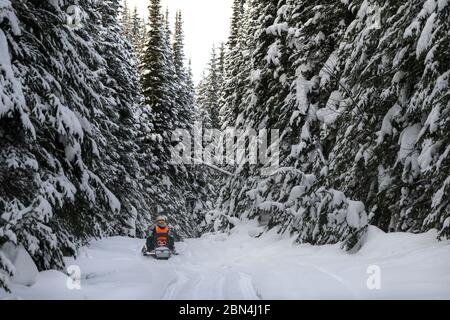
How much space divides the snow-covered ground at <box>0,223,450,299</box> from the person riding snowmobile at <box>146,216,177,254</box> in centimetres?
293

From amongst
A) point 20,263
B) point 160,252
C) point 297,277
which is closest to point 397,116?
point 297,277

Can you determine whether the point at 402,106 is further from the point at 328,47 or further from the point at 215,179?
the point at 215,179

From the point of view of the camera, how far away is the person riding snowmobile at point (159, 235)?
49.1 feet

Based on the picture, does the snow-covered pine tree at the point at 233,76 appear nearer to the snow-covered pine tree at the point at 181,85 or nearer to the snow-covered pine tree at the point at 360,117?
the snow-covered pine tree at the point at 181,85

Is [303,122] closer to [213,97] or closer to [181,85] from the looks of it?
[181,85]

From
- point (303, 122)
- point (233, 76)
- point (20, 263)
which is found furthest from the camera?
point (233, 76)

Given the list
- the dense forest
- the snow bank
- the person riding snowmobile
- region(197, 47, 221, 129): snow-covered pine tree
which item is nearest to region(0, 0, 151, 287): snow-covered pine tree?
the dense forest

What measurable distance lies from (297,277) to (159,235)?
785 cm

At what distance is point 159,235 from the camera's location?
604 inches

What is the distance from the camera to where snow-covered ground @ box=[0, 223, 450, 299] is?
6.75 meters

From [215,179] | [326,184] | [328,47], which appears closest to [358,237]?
[326,184]

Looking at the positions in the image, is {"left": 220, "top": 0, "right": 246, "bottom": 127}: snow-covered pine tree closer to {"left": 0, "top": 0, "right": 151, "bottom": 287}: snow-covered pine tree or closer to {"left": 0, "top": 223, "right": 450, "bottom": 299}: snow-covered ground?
{"left": 0, "top": 0, "right": 151, "bottom": 287}: snow-covered pine tree

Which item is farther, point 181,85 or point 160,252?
point 181,85

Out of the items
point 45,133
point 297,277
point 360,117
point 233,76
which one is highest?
point 233,76
